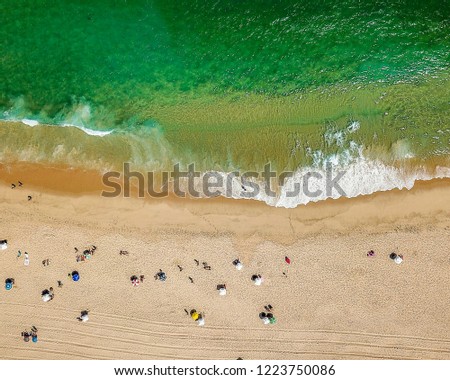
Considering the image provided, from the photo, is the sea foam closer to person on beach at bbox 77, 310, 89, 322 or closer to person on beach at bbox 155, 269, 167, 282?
person on beach at bbox 155, 269, 167, 282

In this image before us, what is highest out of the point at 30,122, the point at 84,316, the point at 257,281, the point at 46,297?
the point at 30,122

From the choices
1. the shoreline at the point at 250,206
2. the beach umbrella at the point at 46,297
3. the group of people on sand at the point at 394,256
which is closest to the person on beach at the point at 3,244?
the shoreline at the point at 250,206

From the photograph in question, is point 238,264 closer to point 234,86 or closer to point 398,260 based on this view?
point 398,260

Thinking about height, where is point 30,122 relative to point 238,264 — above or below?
above

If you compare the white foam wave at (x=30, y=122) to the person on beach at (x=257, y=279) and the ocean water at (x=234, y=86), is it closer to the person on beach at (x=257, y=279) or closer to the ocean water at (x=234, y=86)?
the ocean water at (x=234, y=86)

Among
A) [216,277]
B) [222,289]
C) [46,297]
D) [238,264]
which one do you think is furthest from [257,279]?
[46,297]
